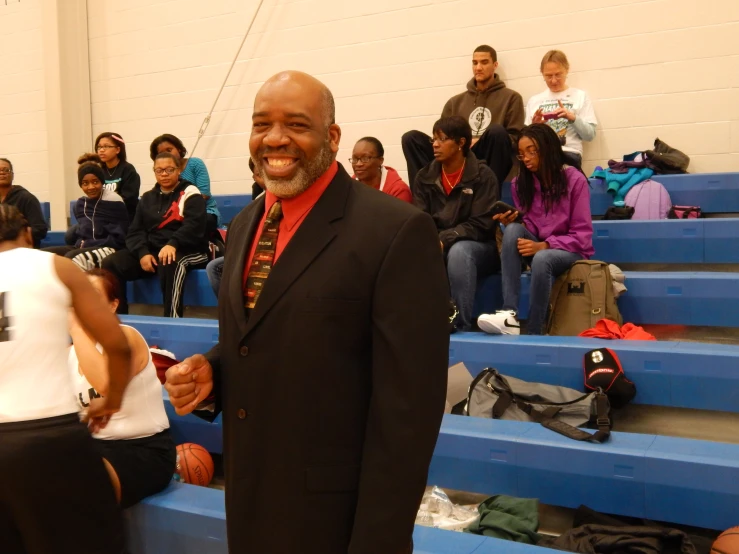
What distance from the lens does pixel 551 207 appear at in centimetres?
397

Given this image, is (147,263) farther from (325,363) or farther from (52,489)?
(325,363)

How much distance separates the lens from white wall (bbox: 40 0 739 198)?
4.96m

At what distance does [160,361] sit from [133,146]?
15.6 feet

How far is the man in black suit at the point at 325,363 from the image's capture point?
3.94 ft

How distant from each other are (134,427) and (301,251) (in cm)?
175

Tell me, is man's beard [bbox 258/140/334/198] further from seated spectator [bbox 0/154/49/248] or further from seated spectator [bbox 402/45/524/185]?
seated spectator [bbox 0/154/49/248]

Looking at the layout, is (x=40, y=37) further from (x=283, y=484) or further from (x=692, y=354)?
(x=283, y=484)

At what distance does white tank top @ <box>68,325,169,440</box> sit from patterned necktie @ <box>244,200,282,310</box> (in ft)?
5.04

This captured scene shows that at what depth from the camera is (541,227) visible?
Result: 3.98m

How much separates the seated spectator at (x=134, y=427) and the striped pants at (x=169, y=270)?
1.97 meters

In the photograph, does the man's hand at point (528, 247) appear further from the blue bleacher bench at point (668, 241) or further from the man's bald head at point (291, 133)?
the man's bald head at point (291, 133)

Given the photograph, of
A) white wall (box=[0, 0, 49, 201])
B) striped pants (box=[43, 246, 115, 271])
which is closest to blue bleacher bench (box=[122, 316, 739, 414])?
striped pants (box=[43, 246, 115, 271])

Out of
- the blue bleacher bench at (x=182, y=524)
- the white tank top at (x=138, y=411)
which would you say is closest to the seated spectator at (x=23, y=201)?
the white tank top at (x=138, y=411)

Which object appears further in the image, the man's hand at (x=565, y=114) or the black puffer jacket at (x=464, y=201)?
the man's hand at (x=565, y=114)
